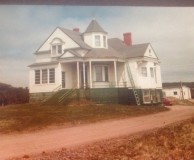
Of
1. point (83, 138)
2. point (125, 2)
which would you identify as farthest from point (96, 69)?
point (125, 2)

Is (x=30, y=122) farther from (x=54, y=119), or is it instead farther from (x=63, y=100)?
(x=63, y=100)

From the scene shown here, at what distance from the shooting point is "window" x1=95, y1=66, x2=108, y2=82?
1720cm

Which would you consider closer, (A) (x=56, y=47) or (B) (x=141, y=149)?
(B) (x=141, y=149)

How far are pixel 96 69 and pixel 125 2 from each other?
40.6 feet

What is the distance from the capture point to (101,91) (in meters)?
15.1

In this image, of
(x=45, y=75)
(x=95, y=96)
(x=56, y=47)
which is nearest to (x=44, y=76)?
(x=45, y=75)

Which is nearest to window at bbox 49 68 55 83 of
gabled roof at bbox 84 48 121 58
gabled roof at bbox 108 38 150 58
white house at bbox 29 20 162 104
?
white house at bbox 29 20 162 104

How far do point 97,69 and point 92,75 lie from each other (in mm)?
545

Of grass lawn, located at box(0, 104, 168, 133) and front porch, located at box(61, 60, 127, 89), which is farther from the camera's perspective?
front porch, located at box(61, 60, 127, 89)

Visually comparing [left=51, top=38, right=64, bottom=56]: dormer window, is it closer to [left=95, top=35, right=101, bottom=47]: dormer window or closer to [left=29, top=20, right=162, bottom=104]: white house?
[left=29, top=20, right=162, bottom=104]: white house

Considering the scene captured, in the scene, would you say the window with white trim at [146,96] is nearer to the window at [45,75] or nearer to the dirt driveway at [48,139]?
the window at [45,75]

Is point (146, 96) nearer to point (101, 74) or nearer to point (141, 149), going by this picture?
point (101, 74)

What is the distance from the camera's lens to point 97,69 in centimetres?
1731

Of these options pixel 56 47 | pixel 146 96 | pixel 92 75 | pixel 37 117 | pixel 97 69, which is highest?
pixel 56 47
